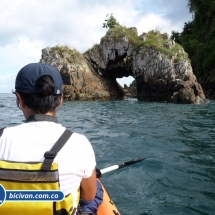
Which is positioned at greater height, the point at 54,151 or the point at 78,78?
the point at 78,78

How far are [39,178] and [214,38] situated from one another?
139 feet

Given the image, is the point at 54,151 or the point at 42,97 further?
the point at 42,97

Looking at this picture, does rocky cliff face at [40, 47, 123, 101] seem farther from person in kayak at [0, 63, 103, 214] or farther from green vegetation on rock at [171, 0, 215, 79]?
person in kayak at [0, 63, 103, 214]

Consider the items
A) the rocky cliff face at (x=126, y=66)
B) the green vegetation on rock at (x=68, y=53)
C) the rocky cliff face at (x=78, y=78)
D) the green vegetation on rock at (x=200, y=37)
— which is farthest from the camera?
the green vegetation on rock at (x=200, y=37)

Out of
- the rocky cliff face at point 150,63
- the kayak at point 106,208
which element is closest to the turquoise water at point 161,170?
the kayak at point 106,208

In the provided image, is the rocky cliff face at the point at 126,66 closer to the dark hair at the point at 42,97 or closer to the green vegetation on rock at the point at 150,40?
the green vegetation on rock at the point at 150,40

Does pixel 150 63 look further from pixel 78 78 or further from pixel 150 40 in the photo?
pixel 78 78

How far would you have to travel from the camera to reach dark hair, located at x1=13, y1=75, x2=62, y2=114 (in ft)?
7.06

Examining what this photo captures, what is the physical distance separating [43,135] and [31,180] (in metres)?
0.33

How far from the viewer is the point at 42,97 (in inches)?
86.0

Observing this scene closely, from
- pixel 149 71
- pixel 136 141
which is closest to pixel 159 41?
pixel 149 71

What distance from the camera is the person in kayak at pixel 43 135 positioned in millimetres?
2012

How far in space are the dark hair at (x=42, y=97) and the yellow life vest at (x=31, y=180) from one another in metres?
0.35

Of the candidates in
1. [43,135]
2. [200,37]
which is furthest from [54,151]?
[200,37]
